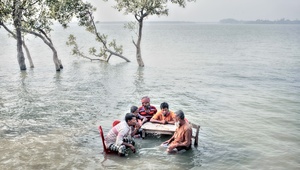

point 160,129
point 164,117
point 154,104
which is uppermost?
point 164,117

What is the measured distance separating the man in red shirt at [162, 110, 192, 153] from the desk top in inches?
41.4

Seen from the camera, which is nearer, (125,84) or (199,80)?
(125,84)

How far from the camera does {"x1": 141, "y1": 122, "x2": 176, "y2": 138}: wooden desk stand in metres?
14.4

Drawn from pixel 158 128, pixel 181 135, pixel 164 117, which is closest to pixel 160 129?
pixel 158 128

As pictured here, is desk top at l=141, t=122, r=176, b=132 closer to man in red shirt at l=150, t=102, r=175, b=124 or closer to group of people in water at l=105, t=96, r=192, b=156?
man in red shirt at l=150, t=102, r=175, b=124

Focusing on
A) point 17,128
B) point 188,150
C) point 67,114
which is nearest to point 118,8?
point 67,114

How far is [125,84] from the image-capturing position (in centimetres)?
3067

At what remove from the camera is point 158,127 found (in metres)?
14.8

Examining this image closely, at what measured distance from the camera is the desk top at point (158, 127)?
14469 mm

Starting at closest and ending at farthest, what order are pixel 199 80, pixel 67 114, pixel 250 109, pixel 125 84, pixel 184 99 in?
1. pixel 67 114
2. pixel 250 109
3. pixel 184 99
4. pixel 125 84
5. pixel 199 80

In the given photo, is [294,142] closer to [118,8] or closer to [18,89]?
[18,89]

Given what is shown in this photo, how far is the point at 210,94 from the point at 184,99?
9.24 ft

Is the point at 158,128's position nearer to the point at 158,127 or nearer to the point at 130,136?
the point at 158,127

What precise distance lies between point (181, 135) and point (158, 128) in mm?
1819
